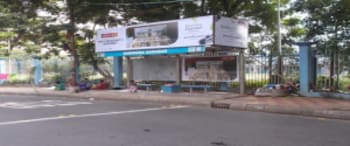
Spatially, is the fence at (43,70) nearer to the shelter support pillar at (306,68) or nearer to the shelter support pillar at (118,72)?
the shelter support pillar at (118,72)

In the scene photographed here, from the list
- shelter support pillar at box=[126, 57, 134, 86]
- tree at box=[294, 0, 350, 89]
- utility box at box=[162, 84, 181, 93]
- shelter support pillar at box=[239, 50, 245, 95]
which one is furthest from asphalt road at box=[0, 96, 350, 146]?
tree at box=[294, 0, 350, 89]

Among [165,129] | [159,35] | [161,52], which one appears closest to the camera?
[165,129]

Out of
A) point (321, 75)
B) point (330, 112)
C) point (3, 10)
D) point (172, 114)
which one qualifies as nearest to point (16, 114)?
point (172, 114)

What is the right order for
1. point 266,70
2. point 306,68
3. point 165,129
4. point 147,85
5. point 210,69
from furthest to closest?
point 147,85, point 210,69, point 266,70, point 306,68, point 165,129

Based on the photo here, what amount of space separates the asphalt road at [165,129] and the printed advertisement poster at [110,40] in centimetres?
801

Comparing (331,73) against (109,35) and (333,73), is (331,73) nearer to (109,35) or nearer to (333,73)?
(333,73)

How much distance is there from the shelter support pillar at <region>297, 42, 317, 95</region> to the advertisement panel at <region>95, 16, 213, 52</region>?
3571mm

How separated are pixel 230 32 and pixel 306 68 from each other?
11.3 feet

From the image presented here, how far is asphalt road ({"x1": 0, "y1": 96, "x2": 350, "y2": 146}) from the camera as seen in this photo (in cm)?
673

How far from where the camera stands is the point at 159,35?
1686cm

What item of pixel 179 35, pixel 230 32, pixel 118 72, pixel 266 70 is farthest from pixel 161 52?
pixel 266 70

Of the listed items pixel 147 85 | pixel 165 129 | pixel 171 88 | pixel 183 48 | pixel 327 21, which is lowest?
pixel 165 129

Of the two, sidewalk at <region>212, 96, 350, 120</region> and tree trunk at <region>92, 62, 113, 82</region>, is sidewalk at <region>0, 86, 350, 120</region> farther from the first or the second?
tree trunk at <region>92, 62, 113, 82</region>

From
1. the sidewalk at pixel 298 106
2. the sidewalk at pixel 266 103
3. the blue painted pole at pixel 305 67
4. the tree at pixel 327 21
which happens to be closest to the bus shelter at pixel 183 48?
the sidewalk at pixel 266 103
